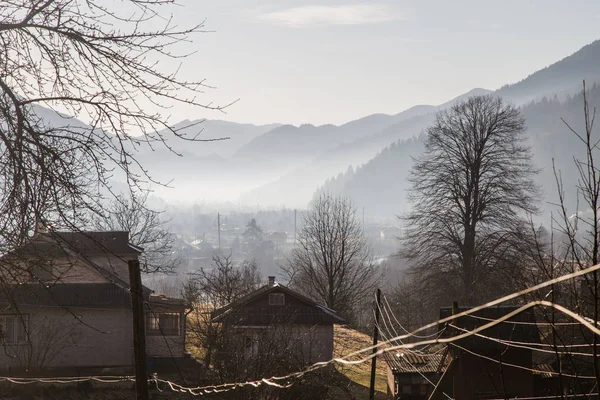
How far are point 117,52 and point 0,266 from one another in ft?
8.78

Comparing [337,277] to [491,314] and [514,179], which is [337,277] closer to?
[514,179]

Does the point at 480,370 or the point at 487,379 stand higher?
the point at 480,370

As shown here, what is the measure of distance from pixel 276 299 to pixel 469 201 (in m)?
12.2

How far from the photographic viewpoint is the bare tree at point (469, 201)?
37125 mm

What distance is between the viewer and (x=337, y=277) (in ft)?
167

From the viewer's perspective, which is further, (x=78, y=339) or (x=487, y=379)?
(x=78, y=339)

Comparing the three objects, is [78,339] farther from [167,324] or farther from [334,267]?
[334,267]

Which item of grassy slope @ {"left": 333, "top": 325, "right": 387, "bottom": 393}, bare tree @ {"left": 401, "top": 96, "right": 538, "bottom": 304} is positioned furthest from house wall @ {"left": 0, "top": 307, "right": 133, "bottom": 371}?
bare tree @ {"left": 401, "top": 96, "right": 538, "bottom": 304}

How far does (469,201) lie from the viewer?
3809 centimetres

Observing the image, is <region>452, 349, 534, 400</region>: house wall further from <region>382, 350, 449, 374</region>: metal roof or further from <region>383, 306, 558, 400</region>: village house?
<region>382, 350, 449, 374</region>: metal roof

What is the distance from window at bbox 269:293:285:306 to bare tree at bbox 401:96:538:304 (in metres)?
8.40

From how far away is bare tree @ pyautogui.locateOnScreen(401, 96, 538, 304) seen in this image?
3712cm

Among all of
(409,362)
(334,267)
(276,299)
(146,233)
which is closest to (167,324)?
(276,299)

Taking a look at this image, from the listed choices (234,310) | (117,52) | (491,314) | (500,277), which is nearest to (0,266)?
(117,52)
